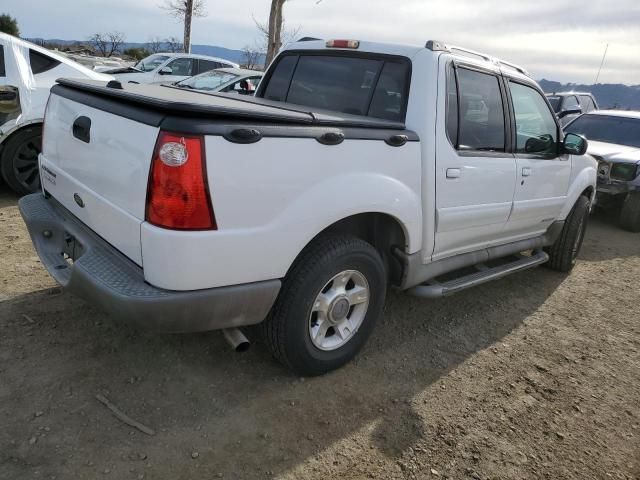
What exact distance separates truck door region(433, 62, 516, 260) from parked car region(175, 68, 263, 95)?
6.75 meters

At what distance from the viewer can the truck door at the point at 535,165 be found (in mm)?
3822

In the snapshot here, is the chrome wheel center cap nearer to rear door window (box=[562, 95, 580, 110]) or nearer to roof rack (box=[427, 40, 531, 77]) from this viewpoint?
roof rack (box=[427, 40, 531, 77])

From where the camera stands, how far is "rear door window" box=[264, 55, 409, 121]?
10.3ft

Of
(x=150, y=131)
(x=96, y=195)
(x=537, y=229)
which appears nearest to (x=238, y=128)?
(x=150, y=131)

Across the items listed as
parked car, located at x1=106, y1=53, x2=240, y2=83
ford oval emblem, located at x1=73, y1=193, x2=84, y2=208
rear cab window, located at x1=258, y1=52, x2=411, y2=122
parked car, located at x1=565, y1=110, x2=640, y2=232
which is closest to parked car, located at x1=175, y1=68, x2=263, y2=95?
parked car, located at x1=106, y1=53, x2=240, y2=83

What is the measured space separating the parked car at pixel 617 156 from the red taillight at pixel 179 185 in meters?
7.00

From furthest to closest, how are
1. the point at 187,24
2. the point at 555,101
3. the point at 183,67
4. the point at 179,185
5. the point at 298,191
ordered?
the point at 187,24 → the point at 183,67 → the point at 555,101 → the point at 298,191 → the point at 179,185

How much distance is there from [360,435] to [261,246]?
1.10m

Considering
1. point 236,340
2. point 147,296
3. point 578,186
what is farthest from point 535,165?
point 147,296

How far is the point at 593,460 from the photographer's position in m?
2.55

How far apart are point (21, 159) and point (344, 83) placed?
4147mm

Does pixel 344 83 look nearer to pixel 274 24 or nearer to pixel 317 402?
pixel 317 402

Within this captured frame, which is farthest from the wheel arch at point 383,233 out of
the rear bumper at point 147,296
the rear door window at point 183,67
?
the rear door window at point 183,67

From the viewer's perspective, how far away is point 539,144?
3.99 metres
